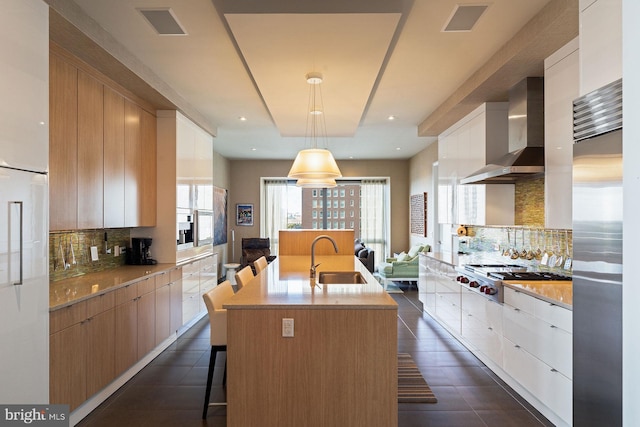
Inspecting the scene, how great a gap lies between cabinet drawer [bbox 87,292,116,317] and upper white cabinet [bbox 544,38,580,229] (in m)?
3.54

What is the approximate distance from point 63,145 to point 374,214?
8144mm

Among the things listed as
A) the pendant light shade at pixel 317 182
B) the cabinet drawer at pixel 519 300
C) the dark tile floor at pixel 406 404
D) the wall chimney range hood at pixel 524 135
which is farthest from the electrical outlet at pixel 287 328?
the pendant light shade at pixel 317 182

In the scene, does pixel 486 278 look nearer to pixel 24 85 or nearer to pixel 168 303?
pixel 168 303

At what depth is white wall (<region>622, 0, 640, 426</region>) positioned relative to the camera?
2.89ft

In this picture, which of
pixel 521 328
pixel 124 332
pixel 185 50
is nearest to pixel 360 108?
pixel 185 50

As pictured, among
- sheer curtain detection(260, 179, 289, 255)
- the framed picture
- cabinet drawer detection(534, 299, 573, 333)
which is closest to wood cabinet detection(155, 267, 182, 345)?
cabinet drawer detection(534, 299, 573, 333)

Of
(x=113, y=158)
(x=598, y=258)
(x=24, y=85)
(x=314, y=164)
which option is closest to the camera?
(x=598, y=258)

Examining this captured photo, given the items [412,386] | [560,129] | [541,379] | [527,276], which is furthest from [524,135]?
[412,386]

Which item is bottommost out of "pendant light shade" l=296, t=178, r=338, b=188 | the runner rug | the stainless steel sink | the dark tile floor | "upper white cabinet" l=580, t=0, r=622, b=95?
the dark tile floor

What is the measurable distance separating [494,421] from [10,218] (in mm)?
3248

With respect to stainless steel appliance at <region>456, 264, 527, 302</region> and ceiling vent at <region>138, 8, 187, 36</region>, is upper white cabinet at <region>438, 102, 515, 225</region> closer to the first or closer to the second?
stainless steel appliance at <region>456, 264, 527, 302</region>

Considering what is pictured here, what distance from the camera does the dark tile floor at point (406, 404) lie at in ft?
9.03

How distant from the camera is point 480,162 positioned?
4406 millimetres

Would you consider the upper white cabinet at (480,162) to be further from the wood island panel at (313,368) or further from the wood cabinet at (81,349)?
the wood cabinet at (81,349)
